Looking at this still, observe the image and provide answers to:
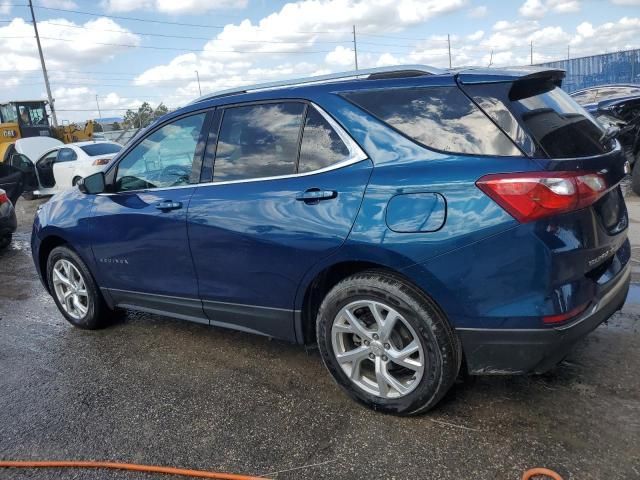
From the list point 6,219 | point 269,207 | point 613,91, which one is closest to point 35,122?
point 6,219

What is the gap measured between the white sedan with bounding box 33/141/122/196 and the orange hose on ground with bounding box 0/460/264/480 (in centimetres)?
1097

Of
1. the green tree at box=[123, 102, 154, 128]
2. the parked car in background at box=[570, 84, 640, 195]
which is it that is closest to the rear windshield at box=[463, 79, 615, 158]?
the parked car in background at box=[570, 84, 640, 195]

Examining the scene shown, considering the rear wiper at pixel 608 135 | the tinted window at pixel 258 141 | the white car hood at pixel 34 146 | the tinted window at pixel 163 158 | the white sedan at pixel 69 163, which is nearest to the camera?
the rear wiper at pixel 608 135

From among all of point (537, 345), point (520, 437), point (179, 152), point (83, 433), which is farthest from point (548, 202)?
point (83, 433)

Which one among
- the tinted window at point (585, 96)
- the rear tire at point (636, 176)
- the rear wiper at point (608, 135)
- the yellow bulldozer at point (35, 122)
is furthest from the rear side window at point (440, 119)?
the yellow bulldozer at point (35, 122)

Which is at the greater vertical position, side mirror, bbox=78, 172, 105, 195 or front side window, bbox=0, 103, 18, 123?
front side window, bbox=0, 103, 18, 123

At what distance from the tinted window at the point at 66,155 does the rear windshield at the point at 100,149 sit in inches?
12.0

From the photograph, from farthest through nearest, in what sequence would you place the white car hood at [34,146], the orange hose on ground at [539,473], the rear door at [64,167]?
the white car hood at [34,146] → the rear door at [64,167] → the orange hose on ground at [539,473]

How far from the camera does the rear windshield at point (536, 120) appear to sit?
2.45 m

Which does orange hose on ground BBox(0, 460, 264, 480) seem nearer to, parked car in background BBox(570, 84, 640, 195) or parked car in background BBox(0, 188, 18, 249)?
parked car in background BBox(0, 188, 18, 249)

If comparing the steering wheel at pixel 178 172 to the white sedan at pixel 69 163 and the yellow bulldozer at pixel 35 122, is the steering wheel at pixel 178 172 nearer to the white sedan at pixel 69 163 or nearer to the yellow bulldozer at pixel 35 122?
the white sedan at pixel 69 163

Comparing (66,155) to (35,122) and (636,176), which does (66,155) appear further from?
(636,176)

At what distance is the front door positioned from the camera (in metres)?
3.52

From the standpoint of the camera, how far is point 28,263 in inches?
290
